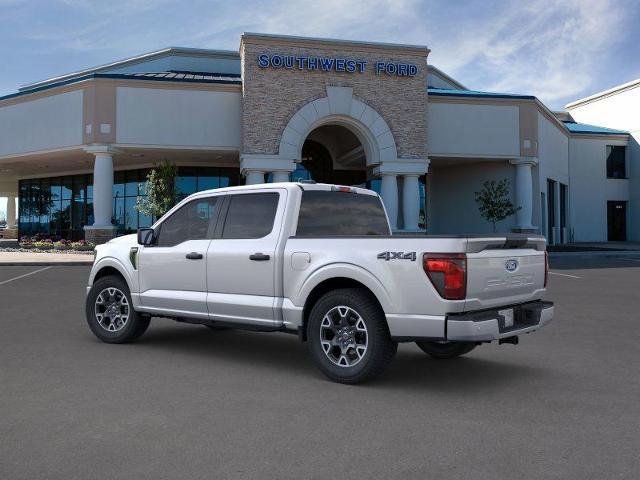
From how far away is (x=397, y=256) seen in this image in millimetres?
5547

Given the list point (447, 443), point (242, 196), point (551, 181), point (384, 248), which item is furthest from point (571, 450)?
point (551, 181)

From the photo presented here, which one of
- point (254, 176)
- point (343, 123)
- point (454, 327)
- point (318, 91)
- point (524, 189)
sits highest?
point (318, 91)

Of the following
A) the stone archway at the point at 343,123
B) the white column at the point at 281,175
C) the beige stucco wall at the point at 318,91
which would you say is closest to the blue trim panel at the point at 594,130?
the beige stucco wall at the point at 318,91

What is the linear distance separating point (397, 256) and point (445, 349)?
1860 mm

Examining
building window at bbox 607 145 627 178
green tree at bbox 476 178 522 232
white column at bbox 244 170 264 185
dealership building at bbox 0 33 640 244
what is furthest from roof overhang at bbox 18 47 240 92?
building window at bbox 607 145 627 178

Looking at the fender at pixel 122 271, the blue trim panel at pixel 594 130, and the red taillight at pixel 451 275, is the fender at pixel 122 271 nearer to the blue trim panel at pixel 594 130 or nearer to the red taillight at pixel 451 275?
the red taillight at pixel 451 275

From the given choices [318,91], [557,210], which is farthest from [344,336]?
[557,210]

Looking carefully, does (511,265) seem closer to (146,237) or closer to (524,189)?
(146,237)

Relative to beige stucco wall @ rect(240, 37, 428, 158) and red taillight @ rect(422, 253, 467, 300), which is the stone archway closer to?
beige stucco wall @ rect(240, 37, 428, 158)

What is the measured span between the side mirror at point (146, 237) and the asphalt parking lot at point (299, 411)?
130 centimetres

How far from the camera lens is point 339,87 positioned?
96.0ft

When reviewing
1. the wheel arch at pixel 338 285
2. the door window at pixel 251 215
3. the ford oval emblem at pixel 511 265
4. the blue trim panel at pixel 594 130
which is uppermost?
the blue trim panel at pixel 594 130

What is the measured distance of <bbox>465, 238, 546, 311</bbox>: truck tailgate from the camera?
5.41 meters

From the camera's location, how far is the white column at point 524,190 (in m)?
32.9
